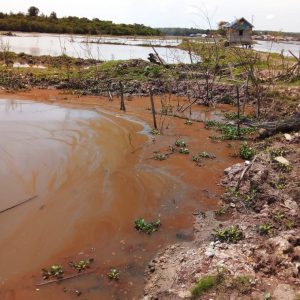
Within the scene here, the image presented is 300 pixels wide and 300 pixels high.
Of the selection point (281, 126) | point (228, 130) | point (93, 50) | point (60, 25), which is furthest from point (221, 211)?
point (60, 25)

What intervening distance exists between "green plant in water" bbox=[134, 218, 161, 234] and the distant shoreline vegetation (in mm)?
55884

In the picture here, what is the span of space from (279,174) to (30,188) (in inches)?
199

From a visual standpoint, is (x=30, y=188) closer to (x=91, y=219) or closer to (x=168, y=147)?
(x=91, y=219)

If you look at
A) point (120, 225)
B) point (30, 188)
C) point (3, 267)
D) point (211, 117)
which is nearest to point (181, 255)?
point (120, 225)

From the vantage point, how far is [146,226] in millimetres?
6590

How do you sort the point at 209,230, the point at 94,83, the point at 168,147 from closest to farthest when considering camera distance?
the point at 209,230
the point at 168,147
the point at 94,83

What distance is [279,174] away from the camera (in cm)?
801

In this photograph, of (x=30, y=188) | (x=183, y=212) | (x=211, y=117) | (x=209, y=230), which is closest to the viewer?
(x=209, y=230)

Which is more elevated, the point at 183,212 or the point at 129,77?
the point at 129,77

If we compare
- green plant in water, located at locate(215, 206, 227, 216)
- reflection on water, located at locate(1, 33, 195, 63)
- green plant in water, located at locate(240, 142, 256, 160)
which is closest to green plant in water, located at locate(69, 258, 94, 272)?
green plant in water, located at locate(215, 206, 227, 216)

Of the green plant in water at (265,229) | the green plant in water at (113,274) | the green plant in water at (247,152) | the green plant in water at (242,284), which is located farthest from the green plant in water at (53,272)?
the green plant in water at (247,152)

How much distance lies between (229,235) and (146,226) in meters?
1.40

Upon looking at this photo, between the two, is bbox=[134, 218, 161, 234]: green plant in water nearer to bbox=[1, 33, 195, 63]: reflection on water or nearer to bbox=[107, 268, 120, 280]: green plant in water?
bbox=[107, 268, 120, 280]: green plant in water

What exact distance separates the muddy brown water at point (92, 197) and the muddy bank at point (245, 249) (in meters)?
0.33
